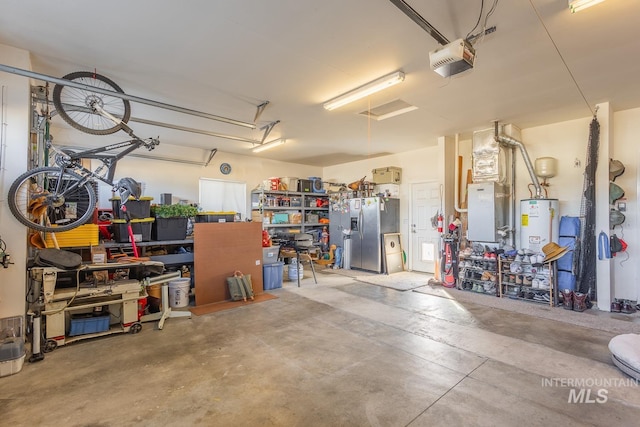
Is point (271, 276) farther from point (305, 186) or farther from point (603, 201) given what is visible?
point (603, 201)

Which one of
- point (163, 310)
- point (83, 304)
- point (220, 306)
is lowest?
point (220, 306)

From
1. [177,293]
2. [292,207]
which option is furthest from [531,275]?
[177,293]

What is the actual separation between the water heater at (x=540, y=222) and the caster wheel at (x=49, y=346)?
6463 millimetres

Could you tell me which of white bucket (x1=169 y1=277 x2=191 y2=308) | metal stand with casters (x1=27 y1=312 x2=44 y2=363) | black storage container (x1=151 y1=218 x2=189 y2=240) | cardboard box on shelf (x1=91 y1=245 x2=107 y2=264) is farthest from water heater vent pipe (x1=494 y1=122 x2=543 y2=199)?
metal stand with casters (x1=27 y1=312 x2=44 y2=363)

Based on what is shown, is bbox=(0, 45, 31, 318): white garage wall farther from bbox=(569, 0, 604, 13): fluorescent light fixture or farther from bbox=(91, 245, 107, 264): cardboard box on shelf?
bbox=(569, 0, 604, 13): fluorescent light fixture

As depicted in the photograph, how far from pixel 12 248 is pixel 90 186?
89 centimetres

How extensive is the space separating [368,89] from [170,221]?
349 cm

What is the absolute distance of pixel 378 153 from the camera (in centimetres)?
768

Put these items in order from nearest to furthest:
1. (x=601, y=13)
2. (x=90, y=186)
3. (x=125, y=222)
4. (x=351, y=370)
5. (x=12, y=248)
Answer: (x=601, y=13)
(x=351, y=370)
(x=12, y=248)
(x=90, y=186)
(x=125, y=222)

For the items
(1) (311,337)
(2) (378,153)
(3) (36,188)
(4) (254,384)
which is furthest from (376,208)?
(3) (36,188)

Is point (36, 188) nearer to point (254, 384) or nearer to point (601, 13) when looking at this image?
point (254, 384)

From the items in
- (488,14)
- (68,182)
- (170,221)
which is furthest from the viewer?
(170,221)

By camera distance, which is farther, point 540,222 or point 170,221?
point 540,222

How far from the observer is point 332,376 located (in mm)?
2535
